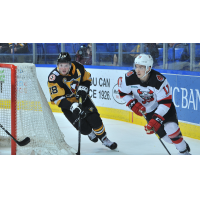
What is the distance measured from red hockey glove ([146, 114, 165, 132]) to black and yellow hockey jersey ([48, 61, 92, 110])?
0.87 metres

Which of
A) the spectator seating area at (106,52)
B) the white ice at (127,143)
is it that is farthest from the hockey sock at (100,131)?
the spectator seating area at (106,52)

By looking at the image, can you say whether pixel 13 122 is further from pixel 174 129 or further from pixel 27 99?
pixel 174 129

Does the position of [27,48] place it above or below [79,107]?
above

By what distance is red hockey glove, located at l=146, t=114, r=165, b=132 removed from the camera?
10.3 ft

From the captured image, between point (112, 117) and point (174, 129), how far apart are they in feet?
6.74

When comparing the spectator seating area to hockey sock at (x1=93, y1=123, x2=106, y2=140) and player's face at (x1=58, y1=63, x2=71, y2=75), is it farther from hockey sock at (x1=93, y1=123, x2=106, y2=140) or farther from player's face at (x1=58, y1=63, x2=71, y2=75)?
player's face at (x1=58, y1=63, x2=71, y2=75)

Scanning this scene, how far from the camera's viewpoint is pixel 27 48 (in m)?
6.32

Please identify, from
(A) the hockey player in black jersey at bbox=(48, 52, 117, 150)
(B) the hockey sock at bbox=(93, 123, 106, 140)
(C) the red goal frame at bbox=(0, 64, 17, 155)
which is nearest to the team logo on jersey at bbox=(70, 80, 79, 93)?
(A) the hockey player in black jersey at bbox=(48, 52, 117, 150)

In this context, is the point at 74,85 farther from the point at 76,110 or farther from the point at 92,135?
the point at 92,135

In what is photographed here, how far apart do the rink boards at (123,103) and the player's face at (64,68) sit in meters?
1.57

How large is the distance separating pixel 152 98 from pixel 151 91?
0.29ft

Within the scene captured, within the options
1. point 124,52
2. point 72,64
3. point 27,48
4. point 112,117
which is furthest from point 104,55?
point 72,64

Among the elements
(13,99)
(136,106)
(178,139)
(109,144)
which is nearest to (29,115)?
(13,99)

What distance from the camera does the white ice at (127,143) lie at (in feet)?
11.8
